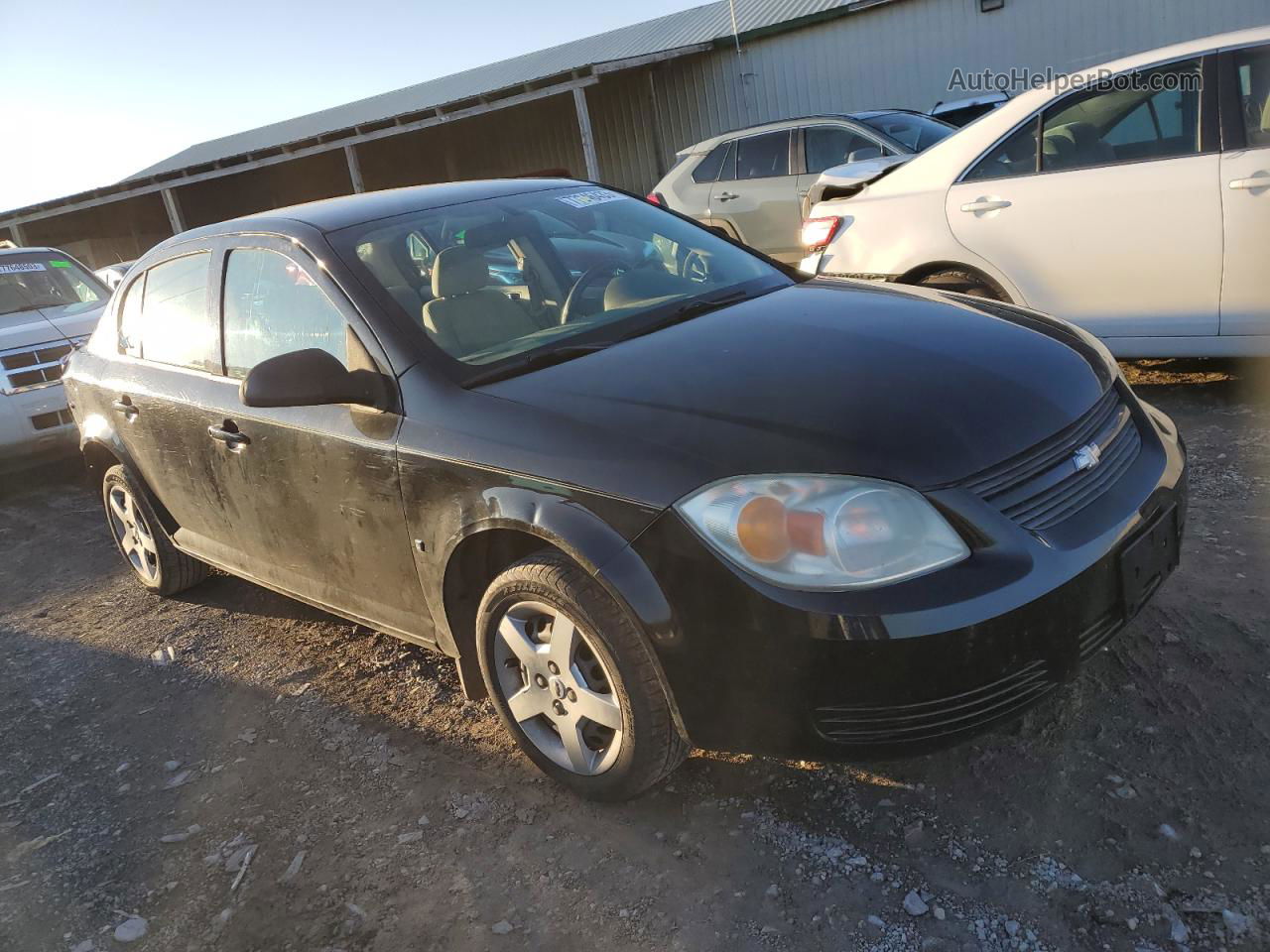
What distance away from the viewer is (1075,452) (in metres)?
2.29

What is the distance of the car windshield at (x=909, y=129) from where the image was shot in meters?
8.99

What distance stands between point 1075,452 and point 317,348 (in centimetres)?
210

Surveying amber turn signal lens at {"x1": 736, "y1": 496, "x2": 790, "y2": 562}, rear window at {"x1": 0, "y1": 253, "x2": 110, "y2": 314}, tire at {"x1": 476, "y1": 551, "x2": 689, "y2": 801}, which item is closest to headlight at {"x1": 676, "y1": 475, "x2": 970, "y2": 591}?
amber turn signal lens at {"x1": 736, "y1": 496, "x2": 790, "y2": 562}

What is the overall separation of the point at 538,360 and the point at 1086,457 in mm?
1412

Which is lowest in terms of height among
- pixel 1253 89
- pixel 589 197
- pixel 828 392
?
pixel 828 392

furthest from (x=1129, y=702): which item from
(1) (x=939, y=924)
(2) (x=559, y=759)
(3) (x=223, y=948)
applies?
(3) (x=223, y=948)

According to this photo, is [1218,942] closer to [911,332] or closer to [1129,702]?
[1129,702]

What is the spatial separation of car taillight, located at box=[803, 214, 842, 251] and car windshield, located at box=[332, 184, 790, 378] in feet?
6.27

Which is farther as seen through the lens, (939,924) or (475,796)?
(475,796)

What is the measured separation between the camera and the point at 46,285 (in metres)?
8.03

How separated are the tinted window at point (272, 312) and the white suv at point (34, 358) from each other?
174 inches

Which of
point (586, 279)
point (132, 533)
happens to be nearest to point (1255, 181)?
point (586, 279)

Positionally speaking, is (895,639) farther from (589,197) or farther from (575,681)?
(589,197)

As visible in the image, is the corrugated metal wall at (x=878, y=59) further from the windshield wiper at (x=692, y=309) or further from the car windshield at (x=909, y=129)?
the windshield wiper at (x=692, y=309)
